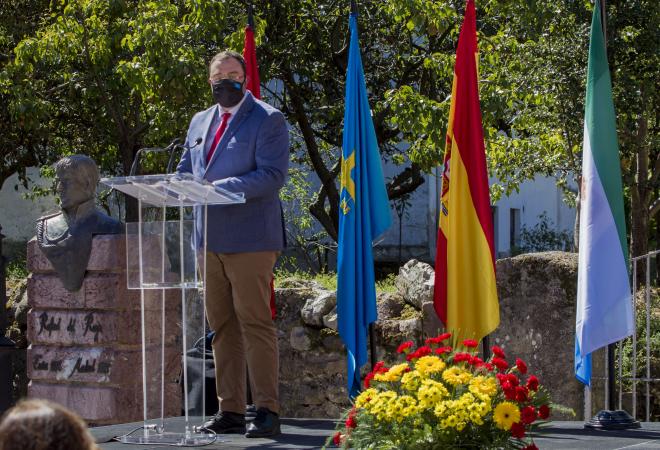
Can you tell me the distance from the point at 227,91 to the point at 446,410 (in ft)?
7.18

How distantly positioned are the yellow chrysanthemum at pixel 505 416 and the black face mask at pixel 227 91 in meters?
2.25

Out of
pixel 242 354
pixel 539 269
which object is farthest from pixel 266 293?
pixel 539 269

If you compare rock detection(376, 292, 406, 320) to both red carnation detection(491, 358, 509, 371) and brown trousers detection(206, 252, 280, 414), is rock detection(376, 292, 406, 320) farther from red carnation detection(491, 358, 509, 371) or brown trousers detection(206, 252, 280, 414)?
red carnation detection(491, 358, 509, 371)

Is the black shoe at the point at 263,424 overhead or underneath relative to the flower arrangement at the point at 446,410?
underneath

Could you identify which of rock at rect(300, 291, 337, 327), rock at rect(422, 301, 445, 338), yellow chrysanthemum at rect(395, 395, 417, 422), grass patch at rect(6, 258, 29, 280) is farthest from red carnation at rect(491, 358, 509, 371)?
grass patch at rect(6, 258, 29, 280)

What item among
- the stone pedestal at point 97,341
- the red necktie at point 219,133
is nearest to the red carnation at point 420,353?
the red necktie at point 219,133

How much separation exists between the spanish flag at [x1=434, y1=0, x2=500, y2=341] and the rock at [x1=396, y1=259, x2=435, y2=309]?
2.82m

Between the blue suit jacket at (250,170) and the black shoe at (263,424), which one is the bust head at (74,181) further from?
the black shoe at (263,424)

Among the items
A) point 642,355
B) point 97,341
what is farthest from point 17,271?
point 642,355


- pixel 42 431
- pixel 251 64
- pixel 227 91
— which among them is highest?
pixel 251 64

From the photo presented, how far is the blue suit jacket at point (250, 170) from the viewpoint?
20.3 ft

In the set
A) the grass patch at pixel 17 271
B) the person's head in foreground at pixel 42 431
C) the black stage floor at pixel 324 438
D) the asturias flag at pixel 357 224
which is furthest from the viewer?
the grass patch at pixel 17 271

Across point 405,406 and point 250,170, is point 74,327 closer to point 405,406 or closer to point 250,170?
point 250,170

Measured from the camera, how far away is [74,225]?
8.16 m
